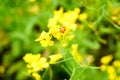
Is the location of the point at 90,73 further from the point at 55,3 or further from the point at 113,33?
the point at 55,3

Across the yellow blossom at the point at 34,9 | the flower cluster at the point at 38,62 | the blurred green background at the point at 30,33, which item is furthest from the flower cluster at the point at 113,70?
the yellow blossom at the point at 34,9

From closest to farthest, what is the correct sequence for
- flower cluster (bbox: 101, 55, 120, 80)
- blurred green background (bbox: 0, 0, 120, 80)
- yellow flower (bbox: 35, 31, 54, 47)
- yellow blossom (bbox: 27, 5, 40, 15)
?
yellow flower (bbox: 35, 31, 54, 47)
flower cluster (bbox: 101, 55, 120, 80)
blurred green background (bbox: 0, 0, 120, 80)
yellow blossom (bbox: 27, 5, 40, 15)

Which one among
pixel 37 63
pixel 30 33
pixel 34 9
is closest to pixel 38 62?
pixel 37 63

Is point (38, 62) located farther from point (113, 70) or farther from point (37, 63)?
point (113, 70)

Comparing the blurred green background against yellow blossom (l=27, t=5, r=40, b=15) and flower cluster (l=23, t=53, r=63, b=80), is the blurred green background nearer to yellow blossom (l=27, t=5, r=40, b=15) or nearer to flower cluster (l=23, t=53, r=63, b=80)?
yellow blossom (l=27, t=5, r=40, b=15)

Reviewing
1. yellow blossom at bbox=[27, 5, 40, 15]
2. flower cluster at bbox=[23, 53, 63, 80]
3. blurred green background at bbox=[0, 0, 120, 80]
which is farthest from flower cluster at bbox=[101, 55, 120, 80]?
yellow blossom at bbox=[27, 5, 40, 15]

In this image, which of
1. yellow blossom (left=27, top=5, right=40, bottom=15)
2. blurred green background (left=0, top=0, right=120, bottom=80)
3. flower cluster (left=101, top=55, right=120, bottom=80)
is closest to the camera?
flower cluster (left=101, top=55, right=120, bottom=80)

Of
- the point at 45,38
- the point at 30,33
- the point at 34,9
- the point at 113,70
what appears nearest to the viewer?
the point at 45,38

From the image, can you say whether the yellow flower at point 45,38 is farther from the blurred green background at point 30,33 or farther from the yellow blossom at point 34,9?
the yellow blossom at point 34,9

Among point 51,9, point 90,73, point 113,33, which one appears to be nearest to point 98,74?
point 90,73
